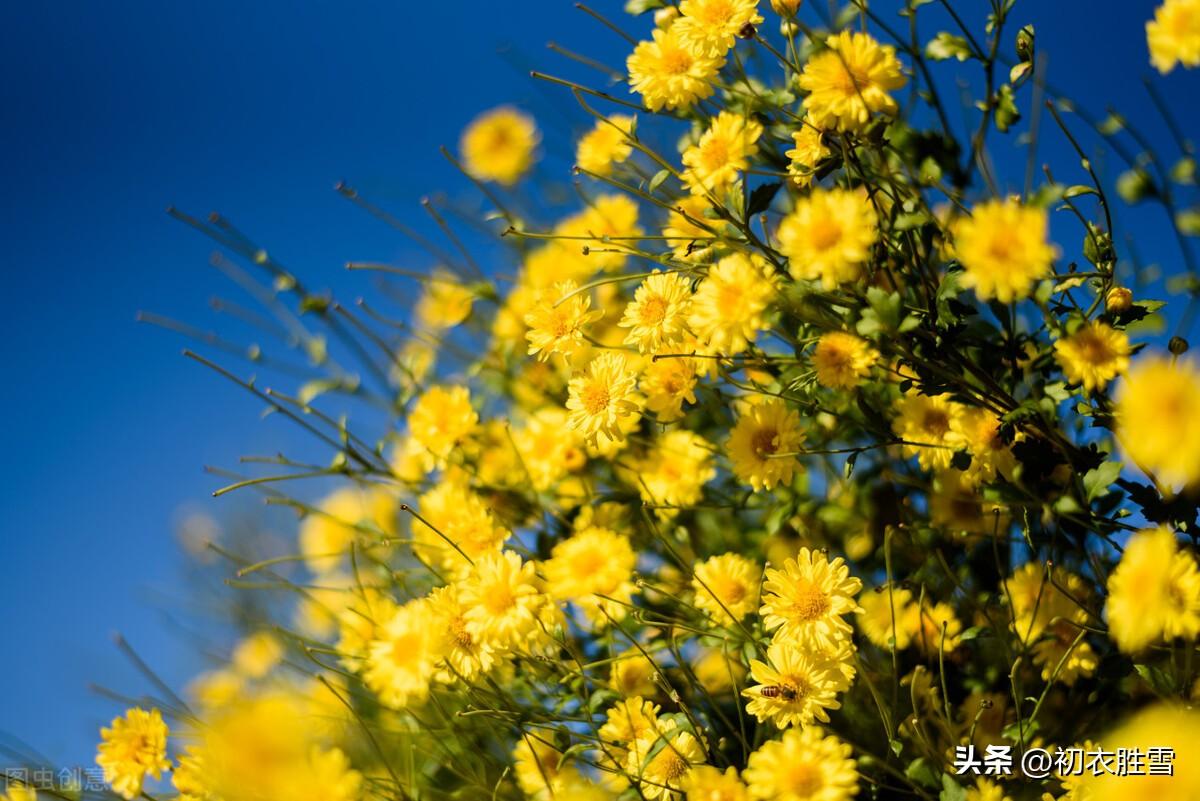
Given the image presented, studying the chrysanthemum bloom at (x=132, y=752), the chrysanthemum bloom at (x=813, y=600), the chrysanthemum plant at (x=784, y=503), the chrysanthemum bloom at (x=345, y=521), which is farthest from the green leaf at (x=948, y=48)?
the chrysanthemum bloom at (x=132, y=752)

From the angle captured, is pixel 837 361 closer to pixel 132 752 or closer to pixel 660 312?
pixel 660 312

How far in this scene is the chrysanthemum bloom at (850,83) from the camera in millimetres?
623

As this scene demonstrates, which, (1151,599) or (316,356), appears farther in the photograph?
(316,356)

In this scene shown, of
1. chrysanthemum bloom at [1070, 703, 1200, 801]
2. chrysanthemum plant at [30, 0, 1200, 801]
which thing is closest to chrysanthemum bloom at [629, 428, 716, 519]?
chrysanthemum plant at [30, 0, 1200, 801]

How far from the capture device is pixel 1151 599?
0.54 meters

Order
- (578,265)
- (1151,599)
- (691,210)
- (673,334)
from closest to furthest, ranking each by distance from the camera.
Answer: (1151,599), (673,334), (691,210), (578,265)

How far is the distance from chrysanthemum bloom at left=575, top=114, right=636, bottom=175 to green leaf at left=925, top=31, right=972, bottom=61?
0.23 meters

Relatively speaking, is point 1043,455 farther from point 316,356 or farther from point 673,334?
point 316,356

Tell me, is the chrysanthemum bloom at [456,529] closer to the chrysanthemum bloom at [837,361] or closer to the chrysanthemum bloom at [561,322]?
the chrysanthemum bloom at [561,322]

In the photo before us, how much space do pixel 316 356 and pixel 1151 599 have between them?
0.74 meters

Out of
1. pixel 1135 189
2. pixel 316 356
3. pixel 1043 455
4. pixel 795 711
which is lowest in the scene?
pixel 795 711

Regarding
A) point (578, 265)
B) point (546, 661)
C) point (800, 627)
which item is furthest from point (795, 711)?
point (578, 265)

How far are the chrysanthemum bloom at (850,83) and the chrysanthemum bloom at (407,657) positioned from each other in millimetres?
413

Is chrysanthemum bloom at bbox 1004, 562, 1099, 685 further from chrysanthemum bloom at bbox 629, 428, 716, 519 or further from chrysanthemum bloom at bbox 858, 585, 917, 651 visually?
chrysanthemum bloom at bbox 629, 428, 716, 519
